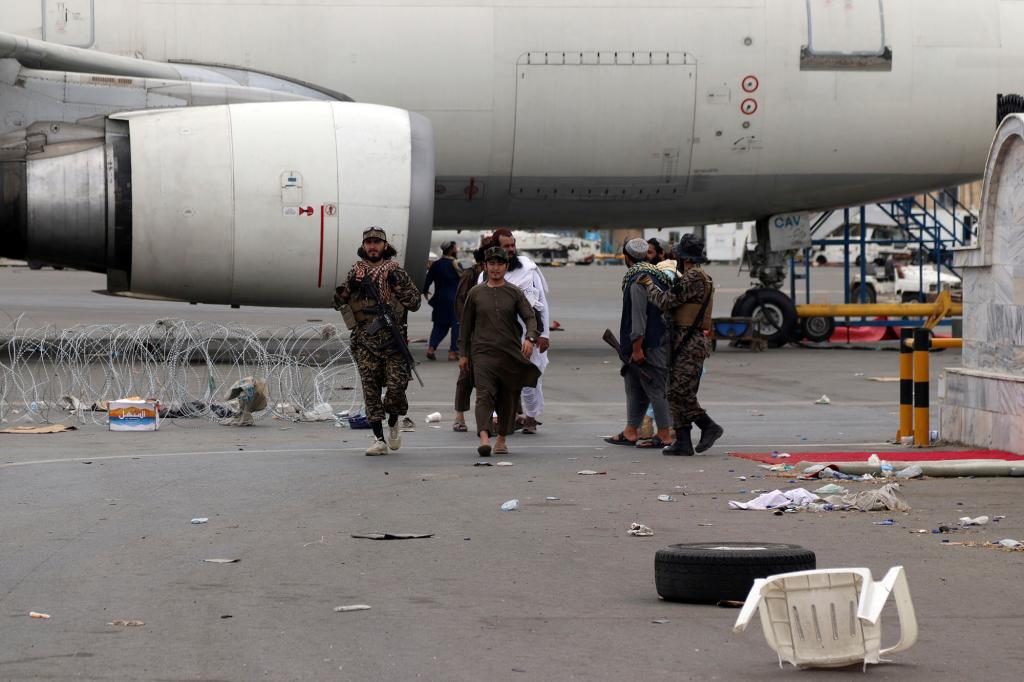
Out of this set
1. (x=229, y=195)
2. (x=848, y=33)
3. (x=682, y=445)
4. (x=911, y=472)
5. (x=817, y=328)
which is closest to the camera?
(x=911, y=472)

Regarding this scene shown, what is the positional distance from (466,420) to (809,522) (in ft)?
21.3

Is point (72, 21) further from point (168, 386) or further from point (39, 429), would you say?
point (39, 429)

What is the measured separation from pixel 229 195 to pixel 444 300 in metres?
5.43

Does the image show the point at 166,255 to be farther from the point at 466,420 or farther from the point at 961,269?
the point at 961,269

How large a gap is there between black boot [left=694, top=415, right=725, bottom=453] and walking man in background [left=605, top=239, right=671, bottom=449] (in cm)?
42

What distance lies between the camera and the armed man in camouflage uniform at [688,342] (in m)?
12.2

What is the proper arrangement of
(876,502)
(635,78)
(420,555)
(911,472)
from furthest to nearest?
1. (635,78)
2. (911,472)
3. (876,502)
4. (420,555)

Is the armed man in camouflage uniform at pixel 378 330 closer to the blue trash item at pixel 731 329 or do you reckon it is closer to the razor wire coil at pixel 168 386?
the razor wire coil at pixel 168 386

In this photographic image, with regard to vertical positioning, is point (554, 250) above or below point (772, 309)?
above

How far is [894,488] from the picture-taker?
32.6ft

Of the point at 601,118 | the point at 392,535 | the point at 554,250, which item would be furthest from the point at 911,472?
the point at 554,250

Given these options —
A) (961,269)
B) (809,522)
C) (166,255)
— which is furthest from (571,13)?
(809,522)

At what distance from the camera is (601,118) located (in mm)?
20750

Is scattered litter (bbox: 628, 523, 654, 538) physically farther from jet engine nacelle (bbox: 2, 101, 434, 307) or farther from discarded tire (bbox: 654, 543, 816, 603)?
jet engine nacelle (bbox: 2, 101, 434, 307)
